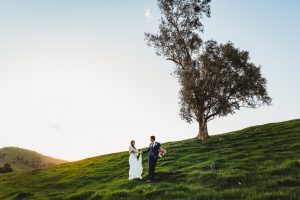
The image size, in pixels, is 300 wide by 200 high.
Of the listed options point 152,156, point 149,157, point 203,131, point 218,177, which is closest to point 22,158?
point 203,131

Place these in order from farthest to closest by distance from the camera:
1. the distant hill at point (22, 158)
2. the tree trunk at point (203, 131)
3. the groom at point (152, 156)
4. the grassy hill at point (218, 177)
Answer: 1. the distant hill at point (22, 158)
2. the tree trunk at point (203, 131)
3. the groom at point (152, 156)
4. the grassy hill at point (218, 177)

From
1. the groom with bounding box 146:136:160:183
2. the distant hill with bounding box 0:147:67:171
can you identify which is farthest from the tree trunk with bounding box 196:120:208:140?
the distant hill with bounding box 0:147:67:171

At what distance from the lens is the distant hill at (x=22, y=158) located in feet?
396

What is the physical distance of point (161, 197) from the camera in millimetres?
20812

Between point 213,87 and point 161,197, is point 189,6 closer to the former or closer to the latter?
point 213,87

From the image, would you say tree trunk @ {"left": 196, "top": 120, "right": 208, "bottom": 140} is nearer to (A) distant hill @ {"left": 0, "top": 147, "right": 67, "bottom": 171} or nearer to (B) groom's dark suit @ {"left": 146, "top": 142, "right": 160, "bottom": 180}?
(B) groom's dark suit @ {"left": 146, "top": 142, "right": 160, "bottom": 180}

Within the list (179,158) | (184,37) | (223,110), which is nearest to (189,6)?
(184,37)

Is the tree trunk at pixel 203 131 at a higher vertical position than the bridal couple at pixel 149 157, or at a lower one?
higher

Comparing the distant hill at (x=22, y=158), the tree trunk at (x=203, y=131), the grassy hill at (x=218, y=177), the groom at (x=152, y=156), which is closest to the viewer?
the grassy hill at (x=218, y=177)

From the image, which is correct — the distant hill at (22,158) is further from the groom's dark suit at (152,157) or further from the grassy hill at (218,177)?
the groom's dark suit at (152,157)

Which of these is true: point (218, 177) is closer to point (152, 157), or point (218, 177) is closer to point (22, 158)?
point (152, 157)

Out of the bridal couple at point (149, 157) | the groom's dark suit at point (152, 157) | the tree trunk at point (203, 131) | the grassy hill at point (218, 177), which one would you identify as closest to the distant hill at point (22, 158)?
the tree trunk at point (203, 131)

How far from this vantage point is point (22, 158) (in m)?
131

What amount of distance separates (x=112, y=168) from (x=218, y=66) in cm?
2136
